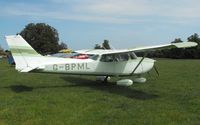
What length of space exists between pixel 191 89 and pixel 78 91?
4.26 m

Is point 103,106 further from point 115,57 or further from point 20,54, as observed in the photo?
point 115,57

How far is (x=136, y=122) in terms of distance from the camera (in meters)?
8.12

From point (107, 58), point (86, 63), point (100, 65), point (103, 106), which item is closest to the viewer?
point (103, 106)

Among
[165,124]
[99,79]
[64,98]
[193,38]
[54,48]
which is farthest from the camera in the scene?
[193,38]

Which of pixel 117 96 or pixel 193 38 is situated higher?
pixel 117 96

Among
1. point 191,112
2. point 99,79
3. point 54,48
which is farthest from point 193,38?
point 191,112

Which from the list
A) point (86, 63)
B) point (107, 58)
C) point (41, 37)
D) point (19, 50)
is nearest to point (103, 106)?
point (86, 63)

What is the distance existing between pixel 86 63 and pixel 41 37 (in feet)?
281

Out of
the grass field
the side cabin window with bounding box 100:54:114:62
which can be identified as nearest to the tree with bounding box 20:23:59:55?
the side cabin window with bounding box 100:54:114:62

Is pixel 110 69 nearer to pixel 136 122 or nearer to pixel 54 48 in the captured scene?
pixel 136 122

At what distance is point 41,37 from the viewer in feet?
324

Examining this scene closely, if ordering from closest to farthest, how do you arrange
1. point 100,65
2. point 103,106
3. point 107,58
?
point 103,106 → point 100,65 → point 107,58

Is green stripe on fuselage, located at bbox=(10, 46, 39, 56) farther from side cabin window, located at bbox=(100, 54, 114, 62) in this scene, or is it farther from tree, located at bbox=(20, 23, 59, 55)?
tree, located at bbox=(20, 23, 59, 55)

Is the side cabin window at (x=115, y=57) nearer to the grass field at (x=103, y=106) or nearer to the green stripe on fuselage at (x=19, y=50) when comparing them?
the grass field at (x=103, y=106)
